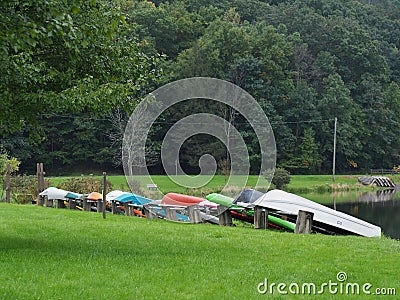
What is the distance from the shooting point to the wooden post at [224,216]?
1747cm

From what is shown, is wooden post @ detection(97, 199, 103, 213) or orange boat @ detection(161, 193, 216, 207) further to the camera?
wooden post @ detection(97, 199, 103, 213)

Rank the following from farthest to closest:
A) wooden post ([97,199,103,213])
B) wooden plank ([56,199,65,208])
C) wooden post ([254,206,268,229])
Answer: wooden plank ([56,199,65,208]) < wooden post ([97,199,103,213]) < wooden post ([254,206,268,229])

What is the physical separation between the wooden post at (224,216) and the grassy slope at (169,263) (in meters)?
3.80

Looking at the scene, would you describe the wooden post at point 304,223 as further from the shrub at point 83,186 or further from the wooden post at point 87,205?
the shrub at point 83,186

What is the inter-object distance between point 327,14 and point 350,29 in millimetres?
15366

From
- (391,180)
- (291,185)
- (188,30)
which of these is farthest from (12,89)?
(188,30)

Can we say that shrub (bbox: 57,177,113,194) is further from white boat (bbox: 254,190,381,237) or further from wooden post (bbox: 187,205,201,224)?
white boat (bbox: 254,190,381,237)

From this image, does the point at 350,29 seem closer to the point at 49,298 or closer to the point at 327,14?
the point at 327,14

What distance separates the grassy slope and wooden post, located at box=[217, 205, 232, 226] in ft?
12.5

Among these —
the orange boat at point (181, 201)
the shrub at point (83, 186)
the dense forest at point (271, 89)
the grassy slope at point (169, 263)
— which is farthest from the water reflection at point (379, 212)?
the dense forest at point (271, 89)

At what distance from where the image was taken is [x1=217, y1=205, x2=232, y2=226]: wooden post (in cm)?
1747

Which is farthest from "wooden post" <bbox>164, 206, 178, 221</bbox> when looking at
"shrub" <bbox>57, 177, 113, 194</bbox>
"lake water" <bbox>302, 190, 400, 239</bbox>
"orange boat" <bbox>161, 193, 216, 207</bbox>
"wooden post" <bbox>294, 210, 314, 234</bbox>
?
"shrub" <bbox>57, 177, 113, 194</bbox>

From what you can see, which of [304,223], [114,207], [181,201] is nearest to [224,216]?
[304,223]

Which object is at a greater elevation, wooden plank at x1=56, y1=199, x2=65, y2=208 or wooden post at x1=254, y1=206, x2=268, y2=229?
wooden post at x1=254, y1=206, x2=268, y2=229
